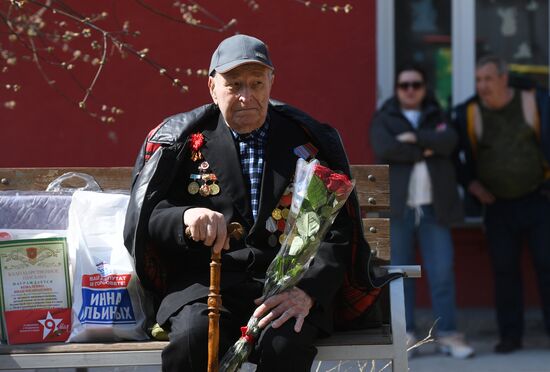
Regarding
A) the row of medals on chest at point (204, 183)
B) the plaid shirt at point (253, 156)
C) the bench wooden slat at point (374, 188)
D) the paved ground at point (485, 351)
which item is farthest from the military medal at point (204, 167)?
the paved ground at point (485, 351)

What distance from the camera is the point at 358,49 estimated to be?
7523 mm

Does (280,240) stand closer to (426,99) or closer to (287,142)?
(287,142)

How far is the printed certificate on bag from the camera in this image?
14.6ft

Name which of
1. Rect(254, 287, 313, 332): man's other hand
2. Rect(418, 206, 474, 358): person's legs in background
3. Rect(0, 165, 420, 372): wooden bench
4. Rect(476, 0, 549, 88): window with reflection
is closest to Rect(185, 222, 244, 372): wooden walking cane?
Rect(254, 287, 313, 332): man's other hand

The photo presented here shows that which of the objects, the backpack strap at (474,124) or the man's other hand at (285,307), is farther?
the backpack strap at (474,124)

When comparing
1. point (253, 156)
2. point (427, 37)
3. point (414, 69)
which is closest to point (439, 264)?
point (414, 69)

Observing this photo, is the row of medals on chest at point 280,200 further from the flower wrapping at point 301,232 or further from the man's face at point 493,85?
the man's face at point 493,85

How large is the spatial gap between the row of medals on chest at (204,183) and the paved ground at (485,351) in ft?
6.95

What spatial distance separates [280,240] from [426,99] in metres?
3.08

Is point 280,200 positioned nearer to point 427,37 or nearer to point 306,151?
point 306,151

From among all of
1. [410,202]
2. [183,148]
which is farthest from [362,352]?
[410,202]

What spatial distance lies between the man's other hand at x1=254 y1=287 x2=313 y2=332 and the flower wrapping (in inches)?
1.1

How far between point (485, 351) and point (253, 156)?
11.0ft

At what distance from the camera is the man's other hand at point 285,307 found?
407 cm
